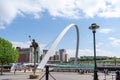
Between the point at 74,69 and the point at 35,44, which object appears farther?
the point at 74,69

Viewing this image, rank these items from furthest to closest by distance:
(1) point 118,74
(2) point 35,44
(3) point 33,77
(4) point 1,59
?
(4) point 1,59, (2) point 35,44, (3) point 33,77, (1) point 118,74

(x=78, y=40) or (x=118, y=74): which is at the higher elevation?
(x=78, y=40)

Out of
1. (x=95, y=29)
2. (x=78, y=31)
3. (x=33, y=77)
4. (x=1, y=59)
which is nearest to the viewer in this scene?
(x=95, y=29)

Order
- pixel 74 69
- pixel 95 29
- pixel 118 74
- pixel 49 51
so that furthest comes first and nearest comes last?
1. pixel 74 69
2. pixel 49 51
3. pixel 95 29
4. pixel 118 74

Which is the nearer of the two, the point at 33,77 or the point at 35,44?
the point at 33,77

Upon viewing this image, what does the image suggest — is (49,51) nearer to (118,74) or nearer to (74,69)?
(74,69)

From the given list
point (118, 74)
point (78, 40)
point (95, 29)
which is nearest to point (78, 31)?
point (78, 40)

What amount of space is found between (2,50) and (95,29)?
181ft

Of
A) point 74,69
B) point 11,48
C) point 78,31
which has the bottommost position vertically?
point 74,69

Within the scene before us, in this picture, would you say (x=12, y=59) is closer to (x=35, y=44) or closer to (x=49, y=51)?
(x=49, y=51)

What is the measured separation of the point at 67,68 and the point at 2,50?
3754 centimetres

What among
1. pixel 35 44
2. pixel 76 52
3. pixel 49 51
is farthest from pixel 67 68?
pixel 35 44

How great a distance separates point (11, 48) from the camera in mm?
84250

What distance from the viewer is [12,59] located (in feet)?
274
